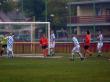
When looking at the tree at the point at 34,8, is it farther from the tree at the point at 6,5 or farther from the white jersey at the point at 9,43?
the white jersey at the point at 9,43

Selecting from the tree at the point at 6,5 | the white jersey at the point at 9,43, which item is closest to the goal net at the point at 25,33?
the white jersey at the point at 9,43

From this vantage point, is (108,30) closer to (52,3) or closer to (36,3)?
(52,3)

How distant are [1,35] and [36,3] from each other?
47.9 meters

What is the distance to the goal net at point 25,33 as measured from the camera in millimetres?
45469

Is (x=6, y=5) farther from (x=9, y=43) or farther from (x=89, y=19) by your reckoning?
(x=9, y=43)

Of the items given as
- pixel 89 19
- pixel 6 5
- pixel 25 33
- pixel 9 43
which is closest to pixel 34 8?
pixel 6 5

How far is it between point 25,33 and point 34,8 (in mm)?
46065

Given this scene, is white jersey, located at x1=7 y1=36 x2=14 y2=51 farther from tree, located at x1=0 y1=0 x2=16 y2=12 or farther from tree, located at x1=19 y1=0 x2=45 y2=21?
tree, located at x1=19 y1=0 x2=45 y2=21

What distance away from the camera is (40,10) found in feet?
299

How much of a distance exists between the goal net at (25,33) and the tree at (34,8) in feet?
141

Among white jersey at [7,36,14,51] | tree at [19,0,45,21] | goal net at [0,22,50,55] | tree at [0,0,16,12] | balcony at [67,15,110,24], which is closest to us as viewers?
white jersey at [7,36,14,51]

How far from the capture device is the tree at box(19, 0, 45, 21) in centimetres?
9112

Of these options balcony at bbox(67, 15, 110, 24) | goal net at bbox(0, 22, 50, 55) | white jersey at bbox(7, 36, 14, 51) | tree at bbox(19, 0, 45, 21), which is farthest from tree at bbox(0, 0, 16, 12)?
white jersey at bbox(7, 36, 14, 51)

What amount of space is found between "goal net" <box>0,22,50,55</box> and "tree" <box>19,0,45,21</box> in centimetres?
4302
